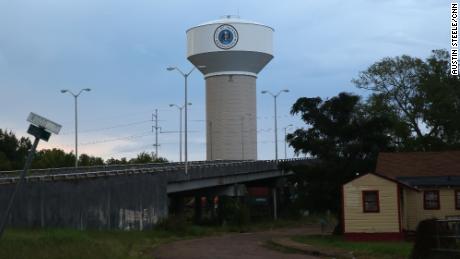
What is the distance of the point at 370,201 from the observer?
1582 inches

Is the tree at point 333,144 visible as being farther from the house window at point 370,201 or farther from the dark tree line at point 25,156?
the dark tree line at point 25,156

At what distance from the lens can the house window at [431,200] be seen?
142ft

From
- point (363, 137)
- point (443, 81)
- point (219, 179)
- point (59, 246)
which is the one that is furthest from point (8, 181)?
point (443, 81)


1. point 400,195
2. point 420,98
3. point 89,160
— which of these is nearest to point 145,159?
point 89,160

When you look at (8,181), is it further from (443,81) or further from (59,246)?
(443,81)

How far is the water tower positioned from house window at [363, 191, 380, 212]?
78.5m

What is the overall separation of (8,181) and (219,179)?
38410mm

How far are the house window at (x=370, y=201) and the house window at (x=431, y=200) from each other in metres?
4.98

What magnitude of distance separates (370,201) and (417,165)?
853 centimetres

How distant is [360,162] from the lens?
47.0 m

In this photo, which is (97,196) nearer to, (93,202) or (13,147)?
(93,202)

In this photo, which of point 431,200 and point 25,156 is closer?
point 431,200

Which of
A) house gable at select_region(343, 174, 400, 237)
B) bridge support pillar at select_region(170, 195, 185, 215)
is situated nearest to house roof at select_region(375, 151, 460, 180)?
house gable at select_region(343, 174, 400, 237)

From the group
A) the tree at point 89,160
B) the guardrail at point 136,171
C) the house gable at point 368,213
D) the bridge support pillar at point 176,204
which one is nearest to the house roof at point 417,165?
the house gable at point 368,213
